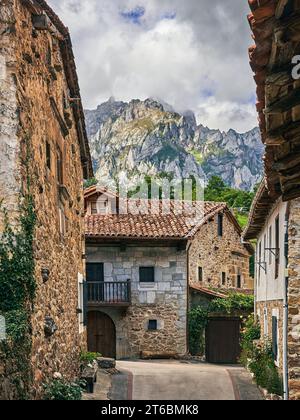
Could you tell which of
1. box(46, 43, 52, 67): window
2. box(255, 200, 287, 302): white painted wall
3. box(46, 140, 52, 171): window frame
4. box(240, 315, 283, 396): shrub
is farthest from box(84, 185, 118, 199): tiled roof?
box(46, 140, 52, 171): window frame

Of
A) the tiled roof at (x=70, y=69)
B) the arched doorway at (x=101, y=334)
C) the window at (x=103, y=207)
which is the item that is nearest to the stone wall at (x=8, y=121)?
the tiled roof at (x=70, y=69)

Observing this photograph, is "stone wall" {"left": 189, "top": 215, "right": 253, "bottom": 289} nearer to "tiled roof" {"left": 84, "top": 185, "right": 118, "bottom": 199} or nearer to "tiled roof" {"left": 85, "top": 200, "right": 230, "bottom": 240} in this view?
"tiled roof" {"left": 85, "top": 200, "right": 230, "bottom": 240}

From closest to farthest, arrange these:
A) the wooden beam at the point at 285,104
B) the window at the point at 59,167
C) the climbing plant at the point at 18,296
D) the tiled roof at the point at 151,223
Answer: the wooden beam at the point at 285,104 < the climbing plant at the point at 18,296 < the window at the point at 59,167 < the tiled roof at the point at 151,223

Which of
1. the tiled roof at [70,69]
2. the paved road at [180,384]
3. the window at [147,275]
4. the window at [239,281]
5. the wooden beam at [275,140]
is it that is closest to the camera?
the wooden beam at [275,140]

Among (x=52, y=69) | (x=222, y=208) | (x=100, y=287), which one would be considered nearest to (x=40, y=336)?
(x=52, y=69)

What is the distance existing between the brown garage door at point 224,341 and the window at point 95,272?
4.74 metres

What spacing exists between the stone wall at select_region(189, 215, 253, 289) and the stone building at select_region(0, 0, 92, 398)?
473 inches

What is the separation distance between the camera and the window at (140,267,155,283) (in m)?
22.2

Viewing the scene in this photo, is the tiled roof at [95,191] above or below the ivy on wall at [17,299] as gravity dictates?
above

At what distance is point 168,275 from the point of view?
2216 centimetres

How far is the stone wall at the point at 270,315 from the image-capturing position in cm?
1225

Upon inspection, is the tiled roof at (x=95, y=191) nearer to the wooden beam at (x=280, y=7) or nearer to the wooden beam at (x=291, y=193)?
the wooden beam at (x=291, y=193)

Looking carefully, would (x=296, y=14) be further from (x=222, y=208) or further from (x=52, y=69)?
(x=222, y=208)
